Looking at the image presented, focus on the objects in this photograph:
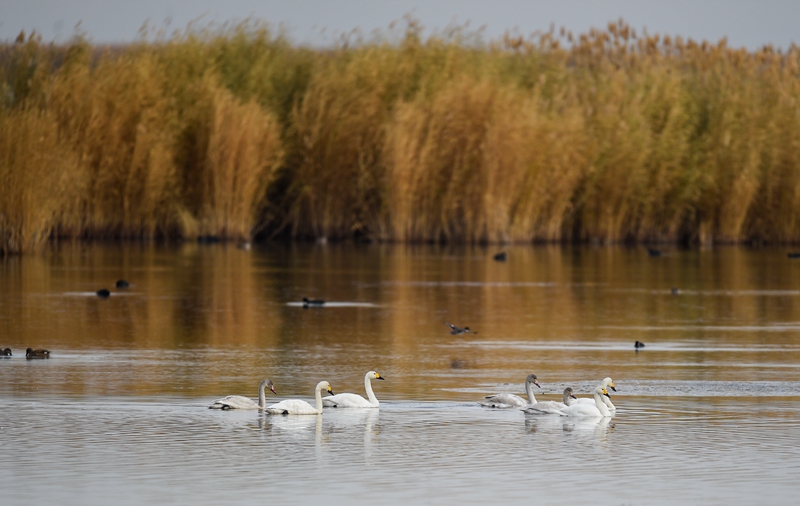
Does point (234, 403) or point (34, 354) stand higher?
point (34, 354)

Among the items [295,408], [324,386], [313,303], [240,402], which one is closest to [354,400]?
[324,386]

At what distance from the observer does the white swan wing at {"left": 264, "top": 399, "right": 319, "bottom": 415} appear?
1014cm

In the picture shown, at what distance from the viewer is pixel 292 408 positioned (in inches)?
399

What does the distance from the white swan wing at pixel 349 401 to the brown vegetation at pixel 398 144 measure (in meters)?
21.8

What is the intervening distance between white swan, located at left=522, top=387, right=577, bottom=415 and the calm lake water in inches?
4.3

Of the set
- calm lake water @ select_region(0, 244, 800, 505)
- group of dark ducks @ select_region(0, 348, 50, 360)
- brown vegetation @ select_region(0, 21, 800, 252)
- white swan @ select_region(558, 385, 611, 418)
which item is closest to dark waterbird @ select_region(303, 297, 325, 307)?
calm lake water @ select_region(0, 244, 800, 505)

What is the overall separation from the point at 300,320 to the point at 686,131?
2211 cm

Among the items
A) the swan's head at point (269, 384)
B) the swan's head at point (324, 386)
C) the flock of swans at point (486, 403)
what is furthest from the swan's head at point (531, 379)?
the swan's head at point (269, 384)

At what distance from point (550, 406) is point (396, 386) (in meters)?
1.73

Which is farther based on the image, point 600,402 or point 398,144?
point 398,144

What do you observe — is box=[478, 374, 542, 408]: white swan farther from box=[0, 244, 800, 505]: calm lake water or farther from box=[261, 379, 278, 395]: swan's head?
box=[261, 379, 278, 395]: swan's head

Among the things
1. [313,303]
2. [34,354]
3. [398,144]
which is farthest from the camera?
[398,144]

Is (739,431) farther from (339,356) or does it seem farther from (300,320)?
(300,320)

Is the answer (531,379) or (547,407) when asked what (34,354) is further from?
(547,407)
